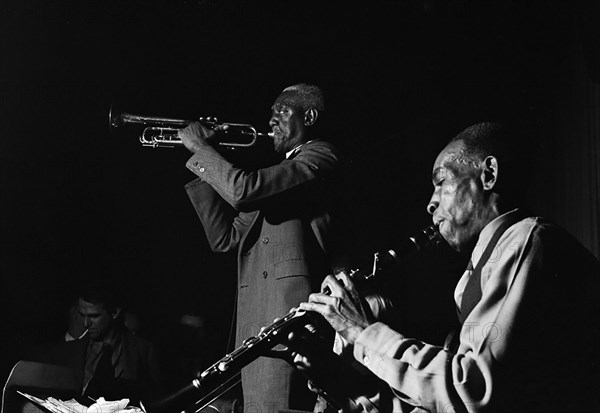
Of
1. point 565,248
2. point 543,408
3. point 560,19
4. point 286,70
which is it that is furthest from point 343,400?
point 560,19

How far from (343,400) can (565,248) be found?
696 mm

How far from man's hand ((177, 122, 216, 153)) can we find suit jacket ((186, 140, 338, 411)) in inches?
2.5

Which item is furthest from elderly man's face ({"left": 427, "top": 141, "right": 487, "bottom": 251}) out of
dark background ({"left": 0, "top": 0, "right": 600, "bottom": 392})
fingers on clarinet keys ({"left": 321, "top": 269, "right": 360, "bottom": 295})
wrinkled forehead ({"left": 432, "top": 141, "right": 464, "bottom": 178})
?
dark background ({"left": 0, "top": 0, "right": 600, "bottom": 392})

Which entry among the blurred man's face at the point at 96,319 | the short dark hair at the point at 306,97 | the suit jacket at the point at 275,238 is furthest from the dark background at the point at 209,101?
the suit jacket at the point at 275,238

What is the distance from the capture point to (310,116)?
2900mm

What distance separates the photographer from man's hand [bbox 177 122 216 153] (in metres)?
2.76

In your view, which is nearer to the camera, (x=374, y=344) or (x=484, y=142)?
(x=374, y=344)

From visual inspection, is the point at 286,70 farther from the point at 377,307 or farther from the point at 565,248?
the point at 565,248

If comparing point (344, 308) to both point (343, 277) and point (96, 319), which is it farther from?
point (96, 319)

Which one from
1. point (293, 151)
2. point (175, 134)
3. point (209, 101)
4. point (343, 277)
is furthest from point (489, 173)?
point (209, 101)

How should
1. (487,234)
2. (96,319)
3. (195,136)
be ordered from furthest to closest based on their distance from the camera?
(96,319), (195,136), (487,234)

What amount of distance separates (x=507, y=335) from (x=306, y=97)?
1480mm

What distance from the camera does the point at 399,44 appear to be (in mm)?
3982

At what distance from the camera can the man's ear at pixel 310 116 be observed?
2.90 meters
